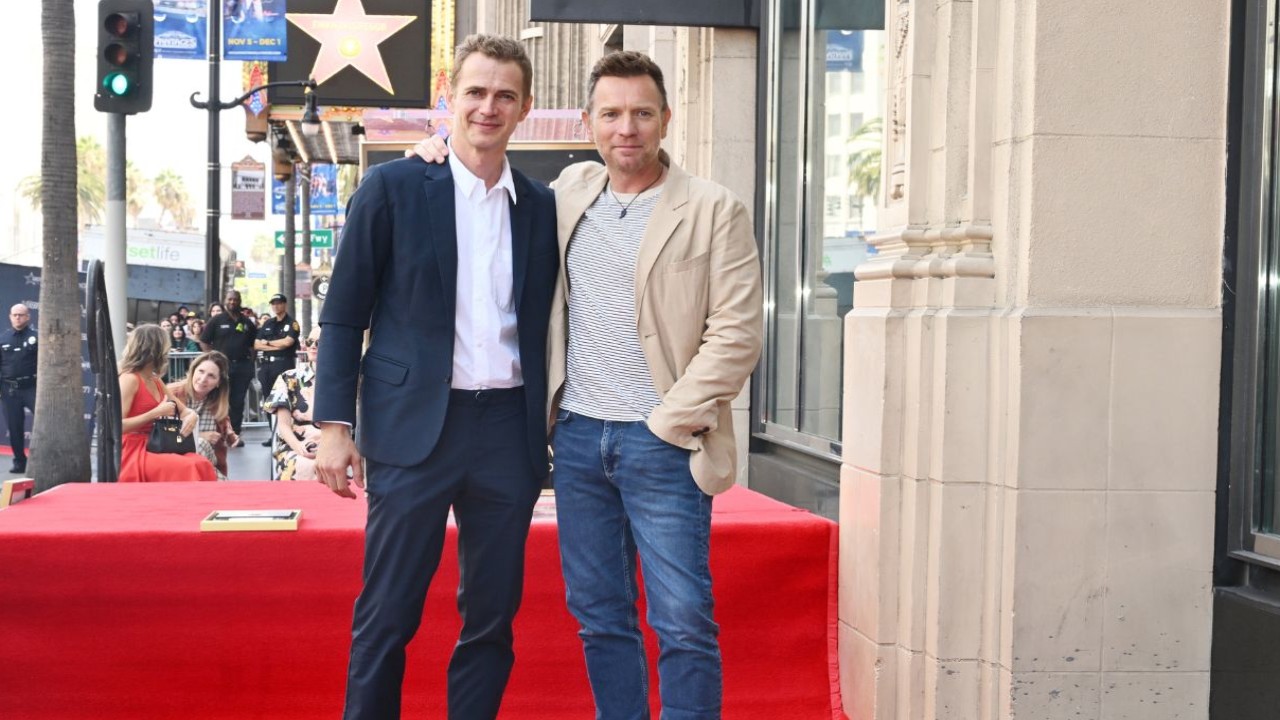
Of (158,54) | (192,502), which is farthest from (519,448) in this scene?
(158,54)

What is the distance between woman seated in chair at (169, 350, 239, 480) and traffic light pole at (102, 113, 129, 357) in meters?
2.81

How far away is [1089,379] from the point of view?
186 inches

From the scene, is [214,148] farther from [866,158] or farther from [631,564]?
[631,564]

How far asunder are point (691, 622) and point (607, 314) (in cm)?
94

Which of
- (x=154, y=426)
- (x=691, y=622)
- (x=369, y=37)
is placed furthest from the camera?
(x=369, y=37)

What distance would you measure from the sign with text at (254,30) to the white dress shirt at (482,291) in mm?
17915

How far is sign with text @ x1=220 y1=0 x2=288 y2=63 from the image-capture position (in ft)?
69.6

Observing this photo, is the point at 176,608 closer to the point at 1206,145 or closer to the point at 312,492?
the point at 312,492

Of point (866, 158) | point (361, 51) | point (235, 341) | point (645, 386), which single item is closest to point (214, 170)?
point (235, 341)

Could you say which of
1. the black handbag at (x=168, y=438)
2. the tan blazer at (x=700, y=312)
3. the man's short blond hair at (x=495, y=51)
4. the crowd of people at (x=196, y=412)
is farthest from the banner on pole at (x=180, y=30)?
the tan blazer at (x=700, y=312)

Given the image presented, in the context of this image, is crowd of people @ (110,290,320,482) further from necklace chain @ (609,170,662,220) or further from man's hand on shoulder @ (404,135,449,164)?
necklace chain @ (609,170,662,220)

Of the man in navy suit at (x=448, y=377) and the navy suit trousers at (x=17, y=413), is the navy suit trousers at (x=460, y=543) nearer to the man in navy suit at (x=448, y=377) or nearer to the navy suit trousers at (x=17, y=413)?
the man in navy suit at (x=448, y=377)

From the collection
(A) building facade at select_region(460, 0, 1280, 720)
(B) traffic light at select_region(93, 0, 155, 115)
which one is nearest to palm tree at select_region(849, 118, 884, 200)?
(A) building facade at select_region(460, 0, 1280, 720)

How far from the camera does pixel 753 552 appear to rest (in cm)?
540
